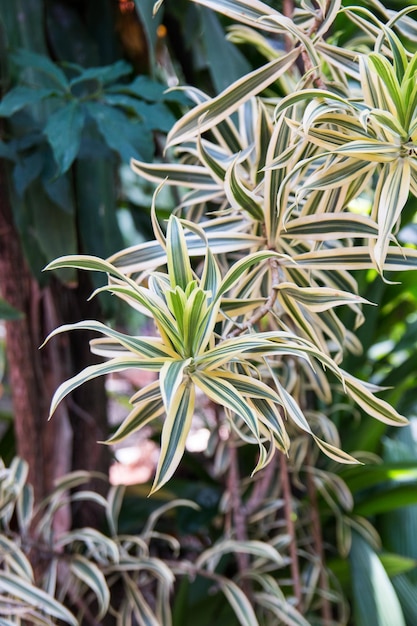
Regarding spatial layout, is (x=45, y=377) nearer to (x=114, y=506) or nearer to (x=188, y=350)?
(x=114, y=506)

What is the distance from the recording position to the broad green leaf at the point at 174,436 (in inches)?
16.3

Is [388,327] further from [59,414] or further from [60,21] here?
[60,21]

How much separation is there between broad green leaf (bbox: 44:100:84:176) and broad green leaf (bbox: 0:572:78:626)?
0.44 m

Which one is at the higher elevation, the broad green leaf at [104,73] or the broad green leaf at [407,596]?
the broad green leaf at [104,73]

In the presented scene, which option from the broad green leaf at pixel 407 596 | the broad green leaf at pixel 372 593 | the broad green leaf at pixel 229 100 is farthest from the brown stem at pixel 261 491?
the broad green leaf at pixel 229 100

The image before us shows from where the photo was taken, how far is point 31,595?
695mm

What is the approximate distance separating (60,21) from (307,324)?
67 cm

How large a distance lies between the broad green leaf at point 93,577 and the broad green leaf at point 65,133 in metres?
0.46

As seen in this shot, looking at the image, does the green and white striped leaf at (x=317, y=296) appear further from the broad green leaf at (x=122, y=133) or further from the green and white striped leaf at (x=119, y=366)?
the broad green leaf at (x=122, y=133)

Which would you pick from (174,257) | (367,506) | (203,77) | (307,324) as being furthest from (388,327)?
(174,257)

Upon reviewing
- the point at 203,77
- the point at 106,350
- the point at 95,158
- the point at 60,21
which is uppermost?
the point at 60,21

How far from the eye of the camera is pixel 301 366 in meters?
0.84

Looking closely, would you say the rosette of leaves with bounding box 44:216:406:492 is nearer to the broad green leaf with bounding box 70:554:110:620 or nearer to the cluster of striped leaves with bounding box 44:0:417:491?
the cluster of striped leaves with bounding box 44:0:417:491

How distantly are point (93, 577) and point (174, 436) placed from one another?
1.38 feet
